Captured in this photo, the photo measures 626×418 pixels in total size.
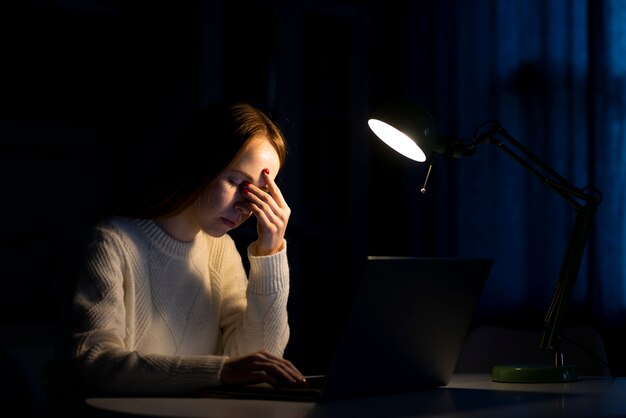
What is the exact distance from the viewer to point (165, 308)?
1667 millimetres

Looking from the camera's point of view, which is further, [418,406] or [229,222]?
[229,222]

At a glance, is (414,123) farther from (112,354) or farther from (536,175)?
(112,354)

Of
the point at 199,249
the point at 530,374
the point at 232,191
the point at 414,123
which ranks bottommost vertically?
the point at 530,374

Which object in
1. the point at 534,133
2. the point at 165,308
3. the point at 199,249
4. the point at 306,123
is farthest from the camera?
the point at 306,123

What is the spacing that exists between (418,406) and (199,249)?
27.1 inches

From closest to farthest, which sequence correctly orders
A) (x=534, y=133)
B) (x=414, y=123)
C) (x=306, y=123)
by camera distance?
(x=414, y=123), (x=534, y=133), (x=306, y=123)

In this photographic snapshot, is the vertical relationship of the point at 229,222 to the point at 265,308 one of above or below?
above

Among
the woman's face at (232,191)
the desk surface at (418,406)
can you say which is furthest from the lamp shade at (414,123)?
the desk surface at (418,406)

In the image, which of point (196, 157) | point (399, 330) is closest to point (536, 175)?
point (399, 330)

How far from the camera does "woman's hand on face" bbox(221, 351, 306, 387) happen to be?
127 centimetres

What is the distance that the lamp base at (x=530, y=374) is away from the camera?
1.58 metres

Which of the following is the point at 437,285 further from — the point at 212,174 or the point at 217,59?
the point at 217,59

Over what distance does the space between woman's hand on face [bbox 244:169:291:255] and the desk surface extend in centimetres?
44

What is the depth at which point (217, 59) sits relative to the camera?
3.27 m
